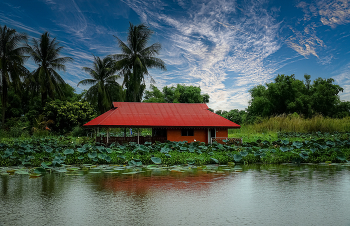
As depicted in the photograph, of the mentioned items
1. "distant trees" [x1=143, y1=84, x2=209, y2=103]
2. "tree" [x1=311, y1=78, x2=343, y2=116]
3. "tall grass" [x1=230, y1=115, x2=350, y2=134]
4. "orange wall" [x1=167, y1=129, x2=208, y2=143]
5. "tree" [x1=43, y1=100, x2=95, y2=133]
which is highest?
"distant trees" [x1=143, y1=84, x2=209, y2=103]

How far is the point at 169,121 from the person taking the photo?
68.8ft

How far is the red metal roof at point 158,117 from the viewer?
19.9 meters

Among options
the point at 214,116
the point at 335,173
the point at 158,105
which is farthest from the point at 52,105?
the point at 335,173

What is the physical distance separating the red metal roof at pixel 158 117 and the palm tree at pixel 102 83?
15.6 meters

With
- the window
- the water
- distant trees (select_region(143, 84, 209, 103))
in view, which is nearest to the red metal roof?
the window

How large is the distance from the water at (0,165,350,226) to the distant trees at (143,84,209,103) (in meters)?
50.6

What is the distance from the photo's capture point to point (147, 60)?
33.4 meters

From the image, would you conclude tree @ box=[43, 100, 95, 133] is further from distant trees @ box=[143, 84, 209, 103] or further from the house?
distant trees @ box=[143, 84, 209, 103]

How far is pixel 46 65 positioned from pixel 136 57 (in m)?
10.8

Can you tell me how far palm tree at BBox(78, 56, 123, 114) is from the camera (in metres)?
37.4

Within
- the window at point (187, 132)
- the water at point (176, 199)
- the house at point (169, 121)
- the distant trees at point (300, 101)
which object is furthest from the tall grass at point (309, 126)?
the water at point (176, 199)

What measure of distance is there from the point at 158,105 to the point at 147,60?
464 inches

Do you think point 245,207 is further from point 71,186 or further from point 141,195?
point 71,186

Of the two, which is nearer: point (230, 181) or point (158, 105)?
point (230, 181)
